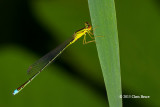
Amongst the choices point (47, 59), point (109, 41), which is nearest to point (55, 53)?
point (47, 59)

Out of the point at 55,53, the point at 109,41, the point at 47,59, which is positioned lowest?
the point at 109,41

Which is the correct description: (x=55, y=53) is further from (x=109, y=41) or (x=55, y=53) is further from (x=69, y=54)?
(x=109, y=41)

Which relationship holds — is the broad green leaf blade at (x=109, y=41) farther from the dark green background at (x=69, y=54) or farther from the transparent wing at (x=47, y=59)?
the transparent wing at (x=47, y=59)

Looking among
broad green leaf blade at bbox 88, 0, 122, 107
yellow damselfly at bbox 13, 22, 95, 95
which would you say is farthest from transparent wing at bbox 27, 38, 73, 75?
broad green leaf blade at bbox 88, 0, 122, 107

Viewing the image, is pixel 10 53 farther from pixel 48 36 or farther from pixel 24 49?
pixel 48 36

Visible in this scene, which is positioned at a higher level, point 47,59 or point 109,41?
point 47,59

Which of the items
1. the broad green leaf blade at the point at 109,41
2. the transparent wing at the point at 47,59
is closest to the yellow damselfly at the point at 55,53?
the transparent wing at the point at 47,59
